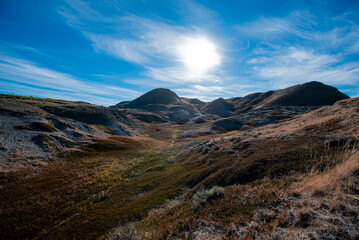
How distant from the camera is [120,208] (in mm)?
11562

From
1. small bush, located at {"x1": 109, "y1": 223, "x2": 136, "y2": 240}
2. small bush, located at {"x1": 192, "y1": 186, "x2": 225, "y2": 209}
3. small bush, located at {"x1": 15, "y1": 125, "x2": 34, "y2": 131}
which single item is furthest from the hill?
small bush, located at {"x1": 15, "y1": 125, "x2": 34, "y2": 131}

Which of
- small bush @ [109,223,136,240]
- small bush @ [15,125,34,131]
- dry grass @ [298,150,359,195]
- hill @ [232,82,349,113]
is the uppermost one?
hill @ [232,82,349,113]

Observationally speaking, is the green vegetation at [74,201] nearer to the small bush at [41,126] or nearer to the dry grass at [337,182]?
the dry grass at [337,182]

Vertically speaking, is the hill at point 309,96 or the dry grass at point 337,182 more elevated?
the hill at point 309,96

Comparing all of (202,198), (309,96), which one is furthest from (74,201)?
(309,96)

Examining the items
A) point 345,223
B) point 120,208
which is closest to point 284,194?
point 345,223

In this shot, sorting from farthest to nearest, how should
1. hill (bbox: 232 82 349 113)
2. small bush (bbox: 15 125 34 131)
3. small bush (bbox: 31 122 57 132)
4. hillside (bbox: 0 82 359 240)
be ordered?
hill (bbox: 232 82 349 113)
small bush (bbox: 31 122 57 132)
small bush (bbox: 15 125 34 131)
hillside (bbox: 0 82 359 240)

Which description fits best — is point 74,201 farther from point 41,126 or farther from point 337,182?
point 41,126

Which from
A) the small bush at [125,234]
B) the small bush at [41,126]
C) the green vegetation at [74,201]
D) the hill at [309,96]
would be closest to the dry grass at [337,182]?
the small bush at [125,234]

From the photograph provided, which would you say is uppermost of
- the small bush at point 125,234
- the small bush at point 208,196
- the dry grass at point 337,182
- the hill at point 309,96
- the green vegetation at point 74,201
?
the hill at point 309,96

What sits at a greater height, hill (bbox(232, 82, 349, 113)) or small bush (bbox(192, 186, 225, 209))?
hill (bbox(232, 82, 349, 113))

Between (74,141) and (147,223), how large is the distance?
40.2m

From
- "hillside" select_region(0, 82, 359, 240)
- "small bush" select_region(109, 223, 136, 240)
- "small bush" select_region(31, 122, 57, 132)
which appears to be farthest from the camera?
"small bush" select_region(31, 122, 57, 132)

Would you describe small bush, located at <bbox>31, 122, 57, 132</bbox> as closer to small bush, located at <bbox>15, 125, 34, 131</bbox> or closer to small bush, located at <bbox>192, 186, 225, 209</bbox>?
small bush, located at <bbox>15, 125, 34, 131</bbox>
